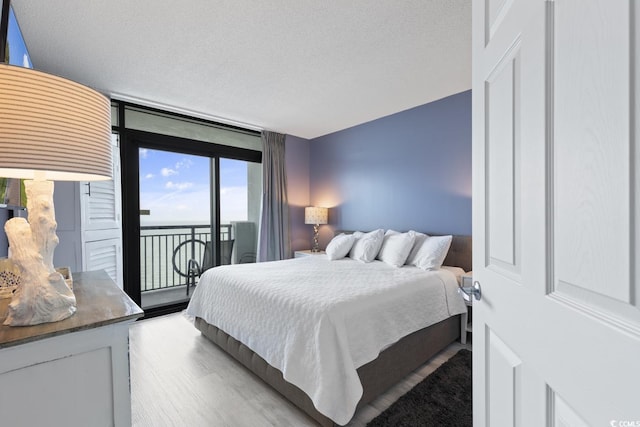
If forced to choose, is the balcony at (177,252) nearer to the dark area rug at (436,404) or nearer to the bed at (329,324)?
the bed at (329,324)

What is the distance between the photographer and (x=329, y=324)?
164 cm

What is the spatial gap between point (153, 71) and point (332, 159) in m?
2.75

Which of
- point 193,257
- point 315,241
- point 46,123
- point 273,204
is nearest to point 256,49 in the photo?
point 46,123

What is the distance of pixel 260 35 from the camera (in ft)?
7.09

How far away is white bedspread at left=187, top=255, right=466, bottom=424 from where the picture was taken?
5.24 feet

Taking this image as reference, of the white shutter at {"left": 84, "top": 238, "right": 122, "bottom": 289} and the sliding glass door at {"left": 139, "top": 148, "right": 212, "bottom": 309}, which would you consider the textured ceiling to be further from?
the white shutter at {"left": 84, "top": 238, "right": 122, "bottom": 289}

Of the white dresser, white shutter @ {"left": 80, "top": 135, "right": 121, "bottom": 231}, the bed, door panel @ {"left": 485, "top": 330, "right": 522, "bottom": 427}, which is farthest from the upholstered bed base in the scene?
white shutter @ {"left": 80, "top": 135, "right": 121, "bottom": 231}

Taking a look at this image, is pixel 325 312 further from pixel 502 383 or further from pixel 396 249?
pixel 396 249

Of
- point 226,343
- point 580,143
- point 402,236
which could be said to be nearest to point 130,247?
point 226,343

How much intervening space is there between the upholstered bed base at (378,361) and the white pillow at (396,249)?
72 cm

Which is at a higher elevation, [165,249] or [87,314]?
[87,314]

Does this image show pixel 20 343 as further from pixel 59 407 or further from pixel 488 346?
pixel 488 346

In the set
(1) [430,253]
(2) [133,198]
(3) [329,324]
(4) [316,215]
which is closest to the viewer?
(3) [329,324]

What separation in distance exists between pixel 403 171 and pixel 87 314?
3504 mm
